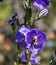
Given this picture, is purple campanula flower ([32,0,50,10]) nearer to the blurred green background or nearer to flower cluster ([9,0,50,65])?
flower cluster ([9,0,50,65])

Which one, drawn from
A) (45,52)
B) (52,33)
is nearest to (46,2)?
(45,52)

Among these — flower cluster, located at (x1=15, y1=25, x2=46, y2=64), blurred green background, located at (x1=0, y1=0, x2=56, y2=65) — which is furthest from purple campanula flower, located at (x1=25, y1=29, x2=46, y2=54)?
blurred green background, located at (x1=0, y1=0, x2=56, y2=65)

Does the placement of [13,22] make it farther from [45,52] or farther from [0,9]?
[0,9]

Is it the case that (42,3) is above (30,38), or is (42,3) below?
above

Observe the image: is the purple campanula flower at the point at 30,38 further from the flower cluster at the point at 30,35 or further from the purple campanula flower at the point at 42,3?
the purple campanula flower at the point at 42,3

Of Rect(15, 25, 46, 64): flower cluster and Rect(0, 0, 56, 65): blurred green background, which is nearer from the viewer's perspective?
Rect(15, 25, 46, 64): flower cluster

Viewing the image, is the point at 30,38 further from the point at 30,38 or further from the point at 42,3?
the point at 42,3

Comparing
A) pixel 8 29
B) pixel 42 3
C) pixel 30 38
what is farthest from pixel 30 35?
pixel 8 29

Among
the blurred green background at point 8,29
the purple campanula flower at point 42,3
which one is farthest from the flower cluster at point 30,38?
the blurred green background at point 8,29
